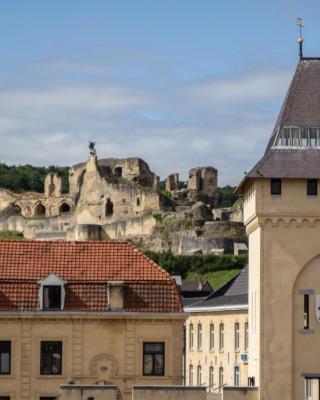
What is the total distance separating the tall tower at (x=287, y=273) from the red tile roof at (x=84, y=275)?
15.6ft

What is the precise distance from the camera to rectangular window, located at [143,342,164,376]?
166 feet

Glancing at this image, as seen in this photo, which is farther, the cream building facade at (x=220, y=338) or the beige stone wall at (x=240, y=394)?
the cream building facade at (x=220, y=338)

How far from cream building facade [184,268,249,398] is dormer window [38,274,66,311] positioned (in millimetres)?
10929

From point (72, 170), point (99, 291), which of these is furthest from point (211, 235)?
point (99, 291)

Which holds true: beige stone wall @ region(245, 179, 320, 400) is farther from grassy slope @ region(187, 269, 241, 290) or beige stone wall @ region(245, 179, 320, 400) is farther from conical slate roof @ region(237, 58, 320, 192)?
grassy slope @ region(187, 269, 241, 290)

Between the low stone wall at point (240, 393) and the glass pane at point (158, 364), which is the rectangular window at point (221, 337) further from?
the low stone wall at point (240, 393)

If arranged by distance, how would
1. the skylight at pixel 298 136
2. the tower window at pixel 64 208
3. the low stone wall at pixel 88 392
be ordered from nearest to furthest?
the low stone wall at pixel 88 392 → the skylight at pixel 298 136 → the tower window at pixel 64 208

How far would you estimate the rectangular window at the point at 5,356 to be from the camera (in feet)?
165

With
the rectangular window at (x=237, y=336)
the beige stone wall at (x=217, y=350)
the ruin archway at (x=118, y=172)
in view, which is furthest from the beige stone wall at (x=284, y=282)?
the ruin archway at (x=118, y=172)

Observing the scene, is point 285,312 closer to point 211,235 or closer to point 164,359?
point 164,359

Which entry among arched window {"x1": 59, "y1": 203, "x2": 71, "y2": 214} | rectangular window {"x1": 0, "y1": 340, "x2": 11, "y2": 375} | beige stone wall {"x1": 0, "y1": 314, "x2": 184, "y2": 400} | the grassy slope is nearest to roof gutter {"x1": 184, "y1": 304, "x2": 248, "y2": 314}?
beige stone wall {"x1": 0, "y1": 314, "x2": 184, "y2": 400}

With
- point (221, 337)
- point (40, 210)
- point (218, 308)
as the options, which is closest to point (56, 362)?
point (218, 308)

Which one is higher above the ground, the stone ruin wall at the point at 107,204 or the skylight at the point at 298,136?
the stone ruin wall at the point at 107,204

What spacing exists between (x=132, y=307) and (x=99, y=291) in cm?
120
